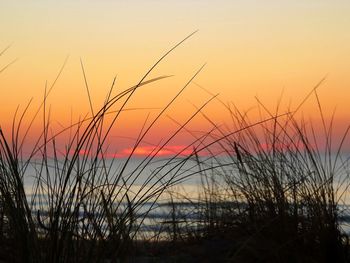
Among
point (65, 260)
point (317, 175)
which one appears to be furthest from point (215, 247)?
point (65, 260)

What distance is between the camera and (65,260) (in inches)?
66.2

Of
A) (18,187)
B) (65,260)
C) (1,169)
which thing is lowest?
(65,260)

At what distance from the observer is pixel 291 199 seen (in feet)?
8.48

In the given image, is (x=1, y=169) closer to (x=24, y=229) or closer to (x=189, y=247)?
(x=24, y=229)

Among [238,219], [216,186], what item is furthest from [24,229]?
[216,186]

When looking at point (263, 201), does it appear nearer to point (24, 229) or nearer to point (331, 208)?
point (331, 208)

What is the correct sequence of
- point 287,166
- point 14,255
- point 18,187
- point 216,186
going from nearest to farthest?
point 18,187 < point 14,255 < point 287,166 < point 216,186

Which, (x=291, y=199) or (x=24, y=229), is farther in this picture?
(x=291, y=199)

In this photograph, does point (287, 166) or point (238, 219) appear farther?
point (287, 166)

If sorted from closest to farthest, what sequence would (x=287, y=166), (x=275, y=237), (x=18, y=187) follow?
1. (x=18, y=187)
2. (x=275, y=237)
3. (x=287, y=166)

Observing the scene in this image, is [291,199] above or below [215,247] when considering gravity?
above

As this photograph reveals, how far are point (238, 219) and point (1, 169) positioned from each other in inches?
46.2

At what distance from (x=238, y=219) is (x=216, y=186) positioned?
1.09m

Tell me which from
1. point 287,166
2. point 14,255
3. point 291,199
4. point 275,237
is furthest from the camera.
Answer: point 287,166
